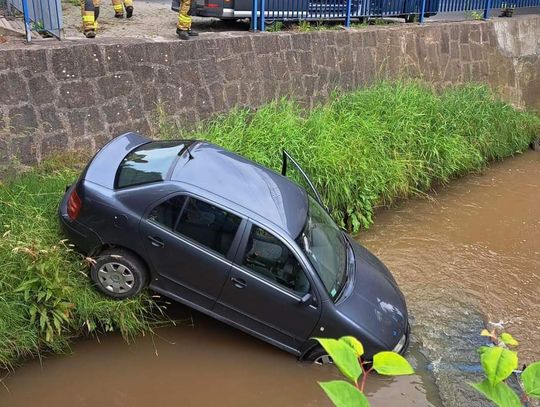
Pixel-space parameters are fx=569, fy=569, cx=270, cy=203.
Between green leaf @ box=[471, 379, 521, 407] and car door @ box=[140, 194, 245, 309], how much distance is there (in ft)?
11.1

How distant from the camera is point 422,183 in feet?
28.3

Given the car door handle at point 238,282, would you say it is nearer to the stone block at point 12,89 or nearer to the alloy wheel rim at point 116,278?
the alloy wheel rim at point 116,278

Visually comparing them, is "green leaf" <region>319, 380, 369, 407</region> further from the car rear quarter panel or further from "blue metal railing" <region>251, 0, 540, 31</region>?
"blue metal railing" <region>251, 0, 540, 31</region>

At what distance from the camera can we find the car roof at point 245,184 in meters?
4.65

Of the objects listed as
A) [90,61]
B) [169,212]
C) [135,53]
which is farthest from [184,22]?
[169,212]

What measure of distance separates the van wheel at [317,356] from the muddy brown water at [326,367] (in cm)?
6

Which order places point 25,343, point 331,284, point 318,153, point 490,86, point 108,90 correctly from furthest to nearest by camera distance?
point 490,86, point 318,153, point 108,90, point 331,284, point 25,343

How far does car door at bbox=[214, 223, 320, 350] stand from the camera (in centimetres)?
455

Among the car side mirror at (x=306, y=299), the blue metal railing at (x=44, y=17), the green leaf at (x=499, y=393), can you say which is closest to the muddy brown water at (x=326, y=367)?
the car side mirror at (x=306, y=299)

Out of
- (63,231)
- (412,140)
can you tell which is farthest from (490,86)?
(63,231)

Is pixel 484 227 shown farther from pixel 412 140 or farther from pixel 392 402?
pixel 392 402

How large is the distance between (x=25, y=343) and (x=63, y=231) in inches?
37.5

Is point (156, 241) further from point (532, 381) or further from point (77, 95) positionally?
point (532, 381)

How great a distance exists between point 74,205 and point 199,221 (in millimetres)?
1056
